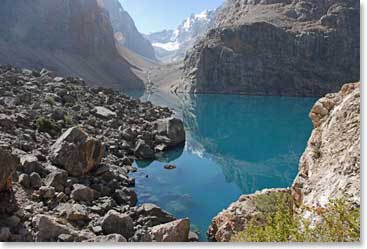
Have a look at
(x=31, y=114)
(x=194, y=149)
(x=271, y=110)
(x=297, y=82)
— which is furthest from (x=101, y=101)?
(x=297, y=82)

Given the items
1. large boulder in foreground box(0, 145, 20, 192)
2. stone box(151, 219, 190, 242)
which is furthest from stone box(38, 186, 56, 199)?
stone box(151, 219, 190, 242)

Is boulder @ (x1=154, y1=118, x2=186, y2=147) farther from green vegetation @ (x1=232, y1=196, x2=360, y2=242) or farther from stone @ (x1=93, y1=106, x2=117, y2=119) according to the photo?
green vegetation @ (x1=232, y1=196, x2=360, y2=242)

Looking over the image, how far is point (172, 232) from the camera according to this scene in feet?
24.6

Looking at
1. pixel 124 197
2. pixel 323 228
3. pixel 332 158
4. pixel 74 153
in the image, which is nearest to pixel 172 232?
pixel 124 197

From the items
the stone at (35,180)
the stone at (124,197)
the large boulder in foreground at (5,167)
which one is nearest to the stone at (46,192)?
the stone at (35,180)

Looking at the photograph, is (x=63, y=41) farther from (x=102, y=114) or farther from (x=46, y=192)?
(x=46, y=192)

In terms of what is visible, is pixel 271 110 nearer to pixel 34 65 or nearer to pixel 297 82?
pixel 297 82

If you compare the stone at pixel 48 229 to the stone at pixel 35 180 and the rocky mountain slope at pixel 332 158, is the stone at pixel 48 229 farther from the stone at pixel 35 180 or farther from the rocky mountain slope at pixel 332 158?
the rocky mountain slope at pixel 332 158

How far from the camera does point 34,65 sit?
200 ft

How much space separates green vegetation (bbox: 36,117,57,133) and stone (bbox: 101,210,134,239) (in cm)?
708

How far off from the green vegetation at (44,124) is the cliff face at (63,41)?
1846 inches

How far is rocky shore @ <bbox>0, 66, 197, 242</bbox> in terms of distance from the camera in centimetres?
699

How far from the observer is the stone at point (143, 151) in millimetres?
16422

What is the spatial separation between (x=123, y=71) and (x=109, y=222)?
266 feet
